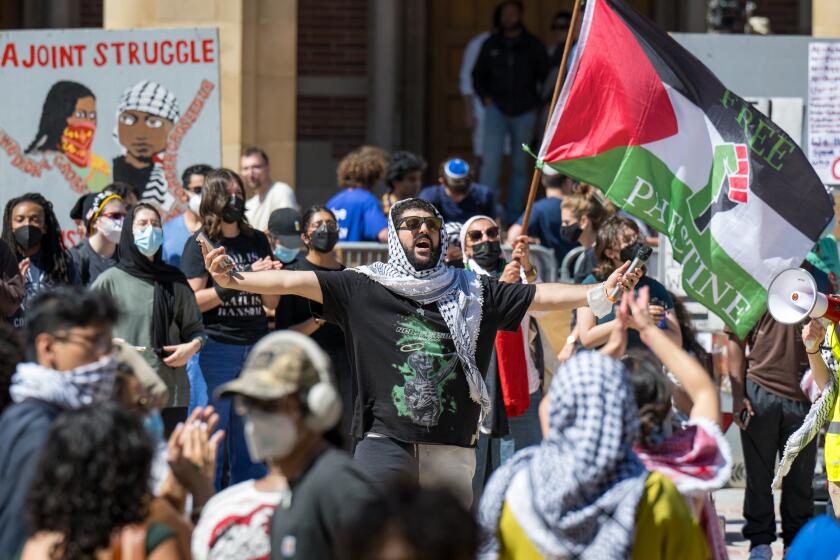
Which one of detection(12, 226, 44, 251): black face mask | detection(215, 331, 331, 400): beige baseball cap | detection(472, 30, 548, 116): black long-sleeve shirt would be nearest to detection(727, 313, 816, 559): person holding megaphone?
detection(12, 226, 44, 251): black face mask

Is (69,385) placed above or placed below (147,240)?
below

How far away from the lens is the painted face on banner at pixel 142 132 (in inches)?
403

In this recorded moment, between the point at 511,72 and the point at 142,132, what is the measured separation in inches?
157

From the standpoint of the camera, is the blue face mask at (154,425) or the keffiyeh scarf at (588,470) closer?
the keffiyeh scarf at (588,470)

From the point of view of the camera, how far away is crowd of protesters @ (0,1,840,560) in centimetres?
383

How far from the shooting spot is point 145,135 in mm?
10289

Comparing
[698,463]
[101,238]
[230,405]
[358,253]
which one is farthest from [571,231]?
[698,463]

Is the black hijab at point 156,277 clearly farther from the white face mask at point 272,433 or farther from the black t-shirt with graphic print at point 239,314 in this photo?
the white face mask at point 272,433

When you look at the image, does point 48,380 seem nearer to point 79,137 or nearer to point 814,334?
point 814,334

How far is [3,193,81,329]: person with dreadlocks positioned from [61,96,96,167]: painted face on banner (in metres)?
2.06

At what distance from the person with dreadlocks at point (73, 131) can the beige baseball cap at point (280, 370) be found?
21.4 ft

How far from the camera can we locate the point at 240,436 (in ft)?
26.9

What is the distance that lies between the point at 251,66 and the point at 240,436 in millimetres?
4427

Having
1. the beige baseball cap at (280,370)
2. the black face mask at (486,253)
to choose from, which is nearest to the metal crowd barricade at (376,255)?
the black face mask at (486,253)
